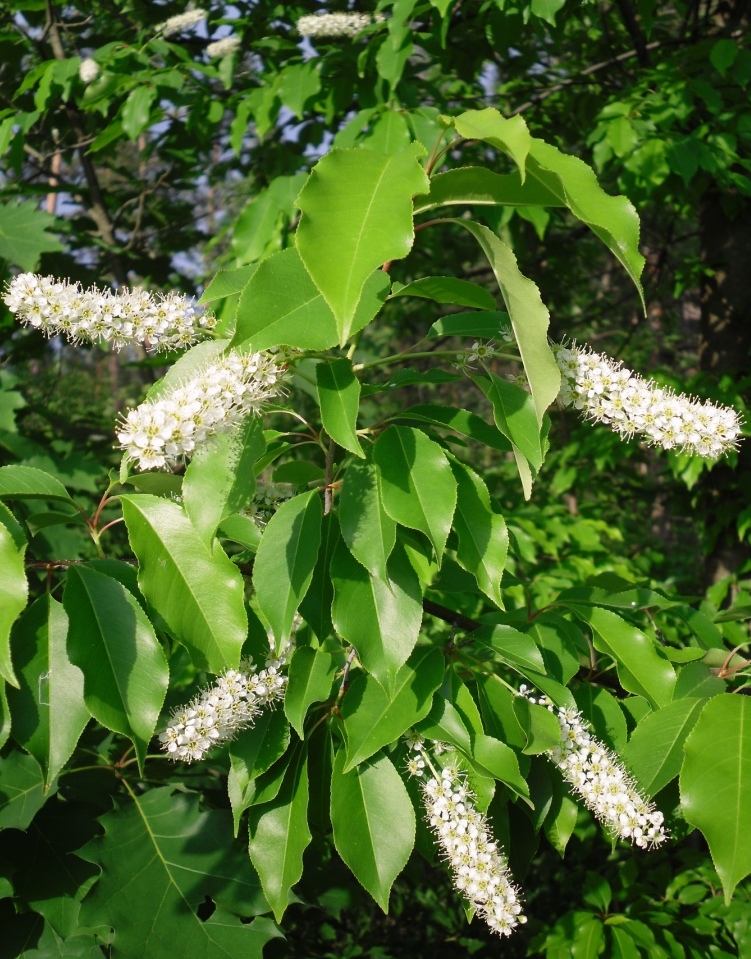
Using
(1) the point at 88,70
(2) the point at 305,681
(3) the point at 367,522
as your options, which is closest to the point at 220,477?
(3) the point at 367,522

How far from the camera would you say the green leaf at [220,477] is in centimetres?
100

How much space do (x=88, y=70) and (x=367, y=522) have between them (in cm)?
295

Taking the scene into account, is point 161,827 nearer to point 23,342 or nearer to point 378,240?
point 378,240

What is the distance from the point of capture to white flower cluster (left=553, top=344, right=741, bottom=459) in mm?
1155

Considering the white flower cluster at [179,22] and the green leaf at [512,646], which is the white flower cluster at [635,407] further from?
the white flower cluster at [179,22]

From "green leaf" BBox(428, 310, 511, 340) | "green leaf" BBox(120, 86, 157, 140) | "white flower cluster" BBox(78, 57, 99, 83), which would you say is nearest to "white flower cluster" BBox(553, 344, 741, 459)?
"green leaf" BBox(428, 310, 511, 340)

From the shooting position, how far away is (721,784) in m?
1.07

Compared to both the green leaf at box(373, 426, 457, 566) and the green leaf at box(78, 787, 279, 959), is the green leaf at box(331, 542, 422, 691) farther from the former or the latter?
the green leaf at box(78, 787, 279, 959)

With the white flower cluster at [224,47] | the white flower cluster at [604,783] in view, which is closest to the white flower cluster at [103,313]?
the white flower cluster at [604,783]

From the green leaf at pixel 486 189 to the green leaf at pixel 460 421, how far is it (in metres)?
0.30

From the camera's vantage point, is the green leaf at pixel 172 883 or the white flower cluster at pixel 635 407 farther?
the green leaf at pixel 172 883

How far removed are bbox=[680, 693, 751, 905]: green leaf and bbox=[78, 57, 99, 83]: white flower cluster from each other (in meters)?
3.19

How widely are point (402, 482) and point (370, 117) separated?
81.1 inches

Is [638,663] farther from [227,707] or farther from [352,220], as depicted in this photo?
[352,220]
